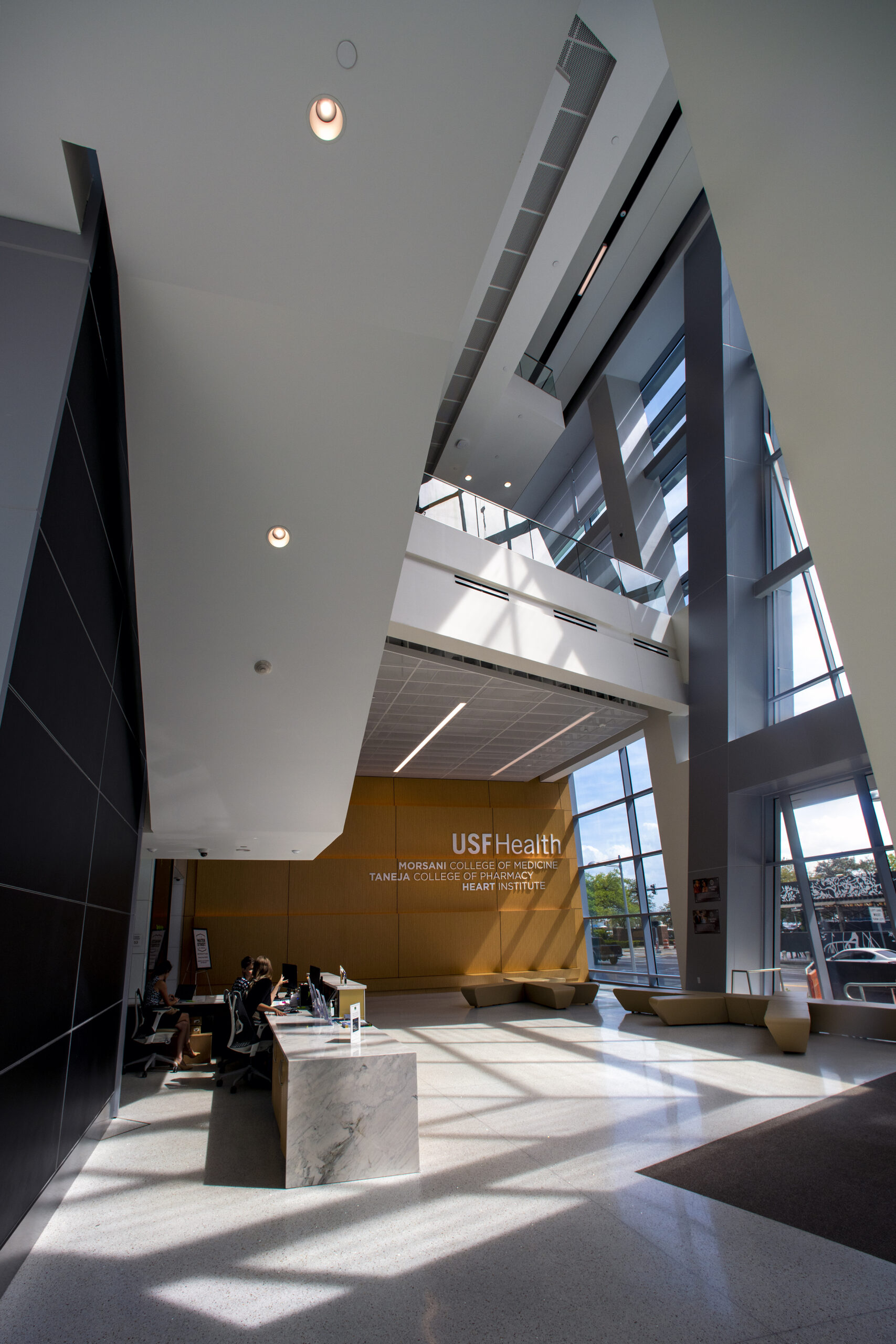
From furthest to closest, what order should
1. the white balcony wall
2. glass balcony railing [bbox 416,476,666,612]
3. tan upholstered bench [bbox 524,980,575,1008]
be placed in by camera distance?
tan upholstered bench [bbox 524,980,575,1008] → glass balcony railing [bbox 416,476,666,612] → the white balcony wall

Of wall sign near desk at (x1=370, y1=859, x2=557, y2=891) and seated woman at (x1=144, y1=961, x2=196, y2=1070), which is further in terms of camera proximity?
wall sign near desk at (x1=370, y1=859, x2=557, y2=891)

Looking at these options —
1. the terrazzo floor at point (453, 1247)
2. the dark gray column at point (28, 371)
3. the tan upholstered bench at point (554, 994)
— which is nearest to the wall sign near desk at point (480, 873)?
the tan upholstered bench at point (554, 994)

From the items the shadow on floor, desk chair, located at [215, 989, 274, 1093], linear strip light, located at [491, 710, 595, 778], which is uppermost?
linear strip light, located at [491, 710, 595, 778]

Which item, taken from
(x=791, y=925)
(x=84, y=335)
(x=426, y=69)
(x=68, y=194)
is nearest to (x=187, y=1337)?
(x=84, y=335)

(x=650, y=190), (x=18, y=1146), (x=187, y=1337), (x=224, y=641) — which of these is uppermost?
(x=650, y=190)

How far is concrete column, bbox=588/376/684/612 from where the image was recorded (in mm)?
15477

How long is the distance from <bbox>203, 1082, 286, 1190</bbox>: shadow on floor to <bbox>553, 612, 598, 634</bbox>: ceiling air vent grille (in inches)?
319

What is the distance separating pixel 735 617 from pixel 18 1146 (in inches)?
476

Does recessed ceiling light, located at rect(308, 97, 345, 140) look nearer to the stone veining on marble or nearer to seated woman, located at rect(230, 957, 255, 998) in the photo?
the stone veining on marble

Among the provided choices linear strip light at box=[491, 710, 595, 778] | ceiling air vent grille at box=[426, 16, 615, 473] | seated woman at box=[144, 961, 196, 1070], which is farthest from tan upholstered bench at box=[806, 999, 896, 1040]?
ceiling air vent grille at box=[426, 16, 615, 473]

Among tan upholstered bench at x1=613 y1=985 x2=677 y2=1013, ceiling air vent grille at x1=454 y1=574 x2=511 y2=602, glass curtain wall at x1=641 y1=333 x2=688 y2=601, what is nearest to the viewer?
ceiling air vent grille at x1=454 y1=574 x2=511 y2=602

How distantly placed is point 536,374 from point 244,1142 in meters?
15.6

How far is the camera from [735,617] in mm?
12398

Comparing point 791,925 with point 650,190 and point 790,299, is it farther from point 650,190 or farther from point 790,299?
point 650,190
